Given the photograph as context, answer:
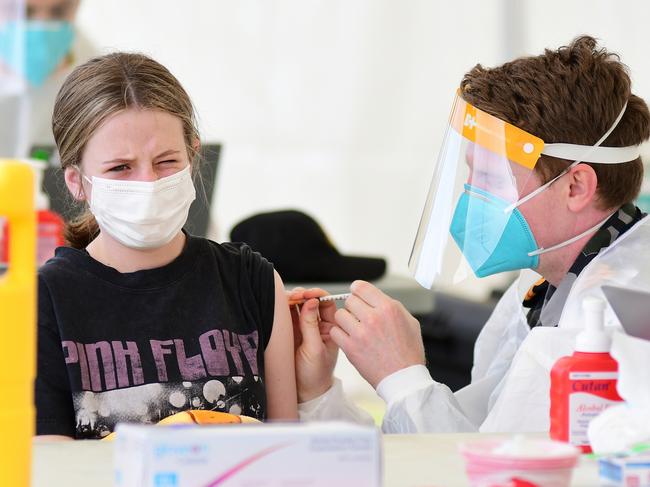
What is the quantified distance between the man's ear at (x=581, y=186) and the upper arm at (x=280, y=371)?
19.5 inches

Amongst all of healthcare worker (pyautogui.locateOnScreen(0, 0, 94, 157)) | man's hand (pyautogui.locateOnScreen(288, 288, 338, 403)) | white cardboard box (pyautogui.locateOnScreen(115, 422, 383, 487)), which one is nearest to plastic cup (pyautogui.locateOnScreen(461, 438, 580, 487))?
white cardboard box (pyautogui.locateOnScreen(115, 422, 383, 487))

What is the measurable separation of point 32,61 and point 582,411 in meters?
3.62

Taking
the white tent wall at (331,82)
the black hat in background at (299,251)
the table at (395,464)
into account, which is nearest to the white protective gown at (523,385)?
the table at (395,464)

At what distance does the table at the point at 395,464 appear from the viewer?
0.93 meters

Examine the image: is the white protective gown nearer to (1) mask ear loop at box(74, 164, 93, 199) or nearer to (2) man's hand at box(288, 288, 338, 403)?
(2) man's hand at box(288, 288, 338, 403)

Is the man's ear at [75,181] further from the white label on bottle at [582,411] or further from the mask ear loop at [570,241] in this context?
the white label on bottle at [582,411]

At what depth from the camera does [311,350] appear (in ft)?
5.22

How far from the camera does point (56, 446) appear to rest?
1.14m

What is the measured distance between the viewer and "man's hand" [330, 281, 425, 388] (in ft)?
4.98

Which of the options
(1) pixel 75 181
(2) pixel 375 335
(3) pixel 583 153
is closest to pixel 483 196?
(3) pixel 583 153

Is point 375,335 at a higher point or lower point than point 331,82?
lower

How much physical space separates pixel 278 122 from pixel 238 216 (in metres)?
0.46

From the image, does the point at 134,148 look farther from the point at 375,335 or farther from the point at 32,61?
the point at 32,61

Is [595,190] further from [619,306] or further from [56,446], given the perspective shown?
[56,446]
